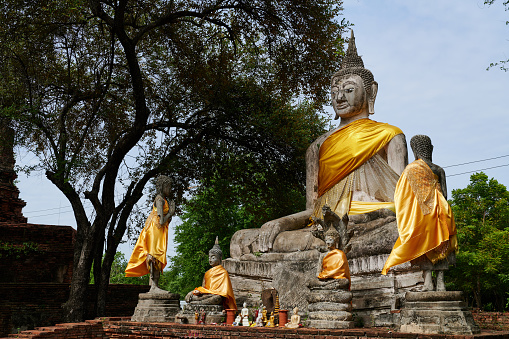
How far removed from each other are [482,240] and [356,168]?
361 inches

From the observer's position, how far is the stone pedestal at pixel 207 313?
8.36 m

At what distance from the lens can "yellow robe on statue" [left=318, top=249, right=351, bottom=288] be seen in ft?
23.4

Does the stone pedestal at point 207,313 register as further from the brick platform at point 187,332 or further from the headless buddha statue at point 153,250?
the headless buddha statue at point 153,250

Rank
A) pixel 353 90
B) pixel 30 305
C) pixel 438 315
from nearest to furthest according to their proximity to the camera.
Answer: pixel 438 315 → pixel 353 90 → pixel 30 305

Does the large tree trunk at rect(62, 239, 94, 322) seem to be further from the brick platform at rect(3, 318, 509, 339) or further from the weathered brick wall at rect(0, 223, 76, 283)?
the weathered brick wall at rect(0, 223, 76, 283)

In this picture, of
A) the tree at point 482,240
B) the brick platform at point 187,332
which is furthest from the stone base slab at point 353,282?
the tree at point 482,240

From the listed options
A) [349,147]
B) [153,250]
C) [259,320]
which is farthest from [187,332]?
[349,147]

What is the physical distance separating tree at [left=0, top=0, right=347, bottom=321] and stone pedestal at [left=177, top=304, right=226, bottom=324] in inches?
157

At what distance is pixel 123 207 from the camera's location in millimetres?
13484

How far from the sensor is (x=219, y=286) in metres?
8.70

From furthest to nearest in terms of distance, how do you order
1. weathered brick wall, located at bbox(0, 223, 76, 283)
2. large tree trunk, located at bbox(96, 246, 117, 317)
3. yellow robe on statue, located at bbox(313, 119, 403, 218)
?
1. weathered brick wall, located at bbox(0, 223, 76, 283)
2. large tree trunk, located at bbox(96, 246, 117, 317)
3. yellow robe on statue, located at bbox(313, 119, 403, 218)

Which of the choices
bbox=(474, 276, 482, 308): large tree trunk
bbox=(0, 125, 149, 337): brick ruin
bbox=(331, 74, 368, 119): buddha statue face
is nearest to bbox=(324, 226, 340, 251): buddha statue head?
bbox=(331, 74, 368, 119): buddha statue face

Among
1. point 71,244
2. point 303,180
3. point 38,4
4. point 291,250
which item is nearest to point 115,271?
point 71,244

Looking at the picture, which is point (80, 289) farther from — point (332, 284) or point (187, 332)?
point (332, 284)
